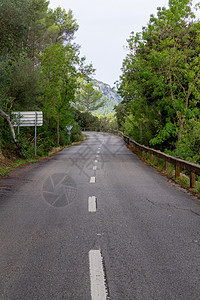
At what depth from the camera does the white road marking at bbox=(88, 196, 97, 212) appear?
7039mm

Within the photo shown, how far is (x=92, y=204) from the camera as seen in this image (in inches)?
297

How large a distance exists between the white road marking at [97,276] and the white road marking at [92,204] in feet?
8.62

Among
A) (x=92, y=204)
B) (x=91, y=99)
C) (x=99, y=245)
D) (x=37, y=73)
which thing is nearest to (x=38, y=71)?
(x=37, y=73)

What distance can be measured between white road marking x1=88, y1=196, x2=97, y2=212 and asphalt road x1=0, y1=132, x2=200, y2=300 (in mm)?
24

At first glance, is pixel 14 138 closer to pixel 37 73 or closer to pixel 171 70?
pixel 37 73

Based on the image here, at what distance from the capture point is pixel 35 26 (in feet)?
108

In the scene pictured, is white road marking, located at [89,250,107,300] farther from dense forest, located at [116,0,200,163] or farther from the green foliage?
Result: dense forest, located at [116,0,200,163]

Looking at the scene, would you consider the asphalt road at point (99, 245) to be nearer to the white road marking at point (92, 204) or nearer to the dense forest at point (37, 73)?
the white road marking at point (92, 204)

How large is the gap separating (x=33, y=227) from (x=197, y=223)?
308 centimetres

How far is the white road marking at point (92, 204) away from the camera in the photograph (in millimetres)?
7039

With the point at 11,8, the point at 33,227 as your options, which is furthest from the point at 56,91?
the point at 33,227

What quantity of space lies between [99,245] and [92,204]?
2890mm

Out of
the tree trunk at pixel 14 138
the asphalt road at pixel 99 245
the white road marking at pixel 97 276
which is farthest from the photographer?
the tree trunk at pixel 14 138

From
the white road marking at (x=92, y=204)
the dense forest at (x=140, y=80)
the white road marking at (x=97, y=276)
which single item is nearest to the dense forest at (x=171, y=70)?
the dense forest at (x=140, y=80)
